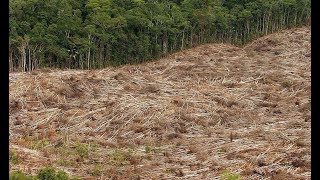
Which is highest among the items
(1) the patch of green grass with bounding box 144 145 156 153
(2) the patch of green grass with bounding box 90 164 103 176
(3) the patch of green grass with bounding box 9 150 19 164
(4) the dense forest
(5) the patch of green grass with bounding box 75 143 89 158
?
(4) the dense forest

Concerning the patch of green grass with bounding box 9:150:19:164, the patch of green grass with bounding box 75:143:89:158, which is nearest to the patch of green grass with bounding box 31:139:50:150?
the patch of green grass with bounding box 75:143:89:158

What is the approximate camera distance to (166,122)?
376 inches

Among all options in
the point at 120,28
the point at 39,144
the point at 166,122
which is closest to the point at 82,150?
the point at 39,144

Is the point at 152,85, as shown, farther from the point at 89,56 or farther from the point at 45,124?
the point at 89,56

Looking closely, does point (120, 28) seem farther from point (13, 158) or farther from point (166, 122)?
point (13, 158)

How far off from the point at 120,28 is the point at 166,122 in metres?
10.1

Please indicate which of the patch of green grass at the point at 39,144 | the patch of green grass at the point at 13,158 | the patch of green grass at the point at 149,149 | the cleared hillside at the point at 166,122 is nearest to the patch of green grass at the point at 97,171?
the cleared hillside at the point at 166,122

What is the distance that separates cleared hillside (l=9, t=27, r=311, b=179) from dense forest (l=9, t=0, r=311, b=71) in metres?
2.63

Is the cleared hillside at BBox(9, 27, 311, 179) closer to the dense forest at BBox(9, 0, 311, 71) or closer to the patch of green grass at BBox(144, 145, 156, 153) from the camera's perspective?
the patch of green grass at BBox(144, 145, 156, 153)

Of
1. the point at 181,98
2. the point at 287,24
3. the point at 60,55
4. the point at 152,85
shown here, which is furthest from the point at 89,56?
the point at 287,24

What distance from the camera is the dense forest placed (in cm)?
Result: 1683

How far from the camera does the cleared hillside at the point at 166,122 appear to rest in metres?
6.81

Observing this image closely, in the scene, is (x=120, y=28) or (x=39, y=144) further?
(x=120, y=28)

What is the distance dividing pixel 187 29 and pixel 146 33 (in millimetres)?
2480
